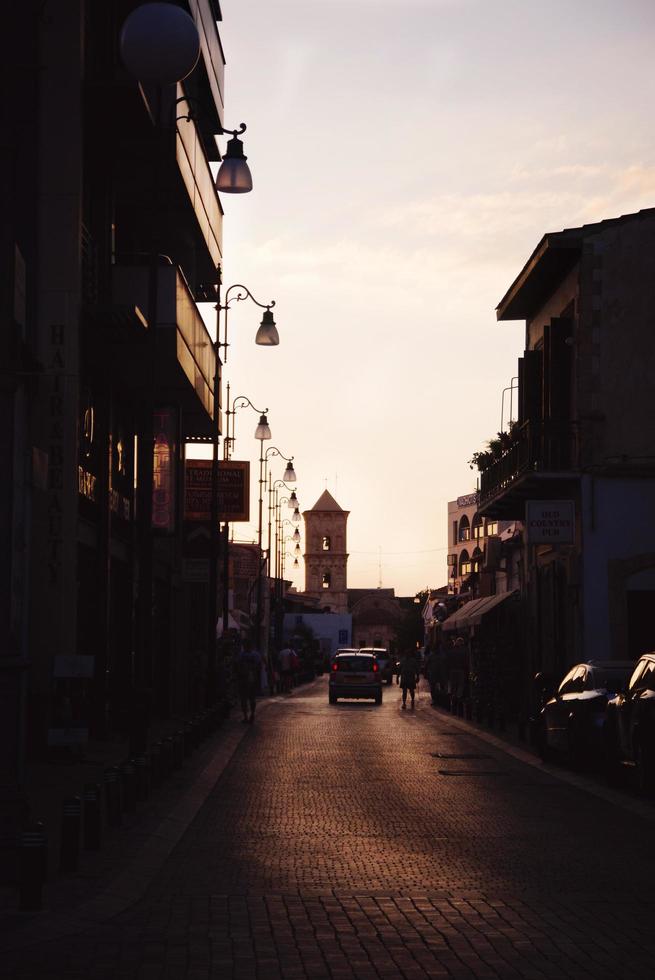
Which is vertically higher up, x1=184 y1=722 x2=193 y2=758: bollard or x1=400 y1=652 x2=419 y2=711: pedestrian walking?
x1=400 y1=652 x2=419 y2=711: pedestrian walking

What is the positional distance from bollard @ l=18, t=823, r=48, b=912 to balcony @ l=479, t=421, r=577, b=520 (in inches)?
857

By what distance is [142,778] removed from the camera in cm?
1617

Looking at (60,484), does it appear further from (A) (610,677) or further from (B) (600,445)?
(B) (600,445)

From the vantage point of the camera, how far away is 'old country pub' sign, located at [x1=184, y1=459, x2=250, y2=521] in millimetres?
38875

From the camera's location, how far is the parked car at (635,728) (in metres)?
16.4

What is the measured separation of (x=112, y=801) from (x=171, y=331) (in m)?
14.2

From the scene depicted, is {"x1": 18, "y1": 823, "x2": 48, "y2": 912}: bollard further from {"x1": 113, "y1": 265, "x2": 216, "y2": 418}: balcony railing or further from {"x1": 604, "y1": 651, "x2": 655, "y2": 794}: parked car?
{"x1": 113, "y1": 265, "x2": 216, "y2": 418}: balcony railing

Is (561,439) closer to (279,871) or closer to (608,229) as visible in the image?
(608,229)

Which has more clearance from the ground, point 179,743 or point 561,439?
point 561,439

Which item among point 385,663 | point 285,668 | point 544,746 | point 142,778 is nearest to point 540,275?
point 544,746

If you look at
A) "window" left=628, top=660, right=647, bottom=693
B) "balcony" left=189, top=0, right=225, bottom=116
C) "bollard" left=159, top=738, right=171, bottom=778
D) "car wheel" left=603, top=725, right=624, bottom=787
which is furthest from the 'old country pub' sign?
"window" left=628, top=660, right=647, bottom=693

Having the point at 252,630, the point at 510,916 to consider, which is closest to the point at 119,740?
the point at 510,916

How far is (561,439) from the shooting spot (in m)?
31.4

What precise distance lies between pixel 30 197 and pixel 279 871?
44.4 feet
